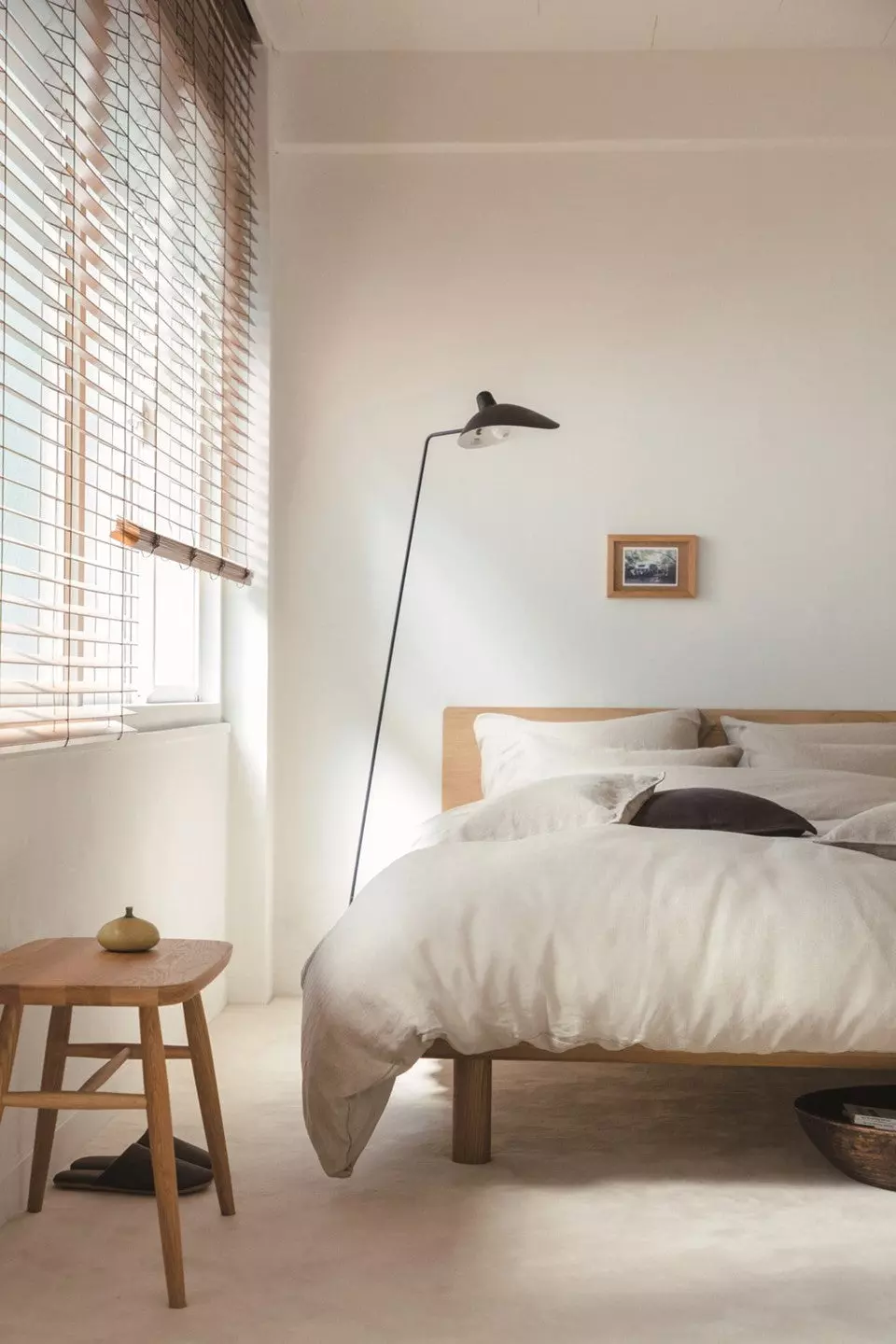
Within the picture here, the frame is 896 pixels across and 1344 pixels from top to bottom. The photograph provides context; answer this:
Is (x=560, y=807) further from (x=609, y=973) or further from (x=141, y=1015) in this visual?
(x=141, y=1015)

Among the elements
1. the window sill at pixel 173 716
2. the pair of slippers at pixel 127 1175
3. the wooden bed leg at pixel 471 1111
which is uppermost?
the window sill at pixel 173 716

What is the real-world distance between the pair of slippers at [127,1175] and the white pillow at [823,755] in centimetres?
202

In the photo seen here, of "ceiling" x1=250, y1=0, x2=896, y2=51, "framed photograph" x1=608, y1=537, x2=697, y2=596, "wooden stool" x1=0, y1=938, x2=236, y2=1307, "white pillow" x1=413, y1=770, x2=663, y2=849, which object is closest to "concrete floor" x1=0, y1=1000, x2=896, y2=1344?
"wooden stool" x1=0, y1=938, x2=236, y2=1307

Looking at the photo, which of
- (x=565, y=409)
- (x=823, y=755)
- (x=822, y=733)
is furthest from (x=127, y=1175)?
(x=565, y=409)

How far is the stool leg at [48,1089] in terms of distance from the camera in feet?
7.20

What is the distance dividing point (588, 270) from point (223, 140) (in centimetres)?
123

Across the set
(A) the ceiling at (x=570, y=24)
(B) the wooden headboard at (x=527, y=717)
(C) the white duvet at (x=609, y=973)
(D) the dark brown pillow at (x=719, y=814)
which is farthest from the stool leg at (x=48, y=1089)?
(A) the ceiling at (x=570, y=24)

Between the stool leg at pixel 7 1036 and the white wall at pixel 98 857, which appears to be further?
the white wall at pixel 98 857

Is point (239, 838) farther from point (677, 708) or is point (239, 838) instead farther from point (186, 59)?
point (186, 59)

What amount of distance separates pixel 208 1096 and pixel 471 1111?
22.4 inches

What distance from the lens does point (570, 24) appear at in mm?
4035

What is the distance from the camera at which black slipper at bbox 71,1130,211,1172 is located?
2416 mm

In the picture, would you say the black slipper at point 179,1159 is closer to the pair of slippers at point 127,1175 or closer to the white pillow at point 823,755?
the pair of slippers at point 127,1175

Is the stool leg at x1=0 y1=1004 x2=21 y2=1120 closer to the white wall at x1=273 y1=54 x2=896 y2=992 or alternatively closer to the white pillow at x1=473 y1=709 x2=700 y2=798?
the white pillow at x1=473 y1=709 x2=700 y2=798
